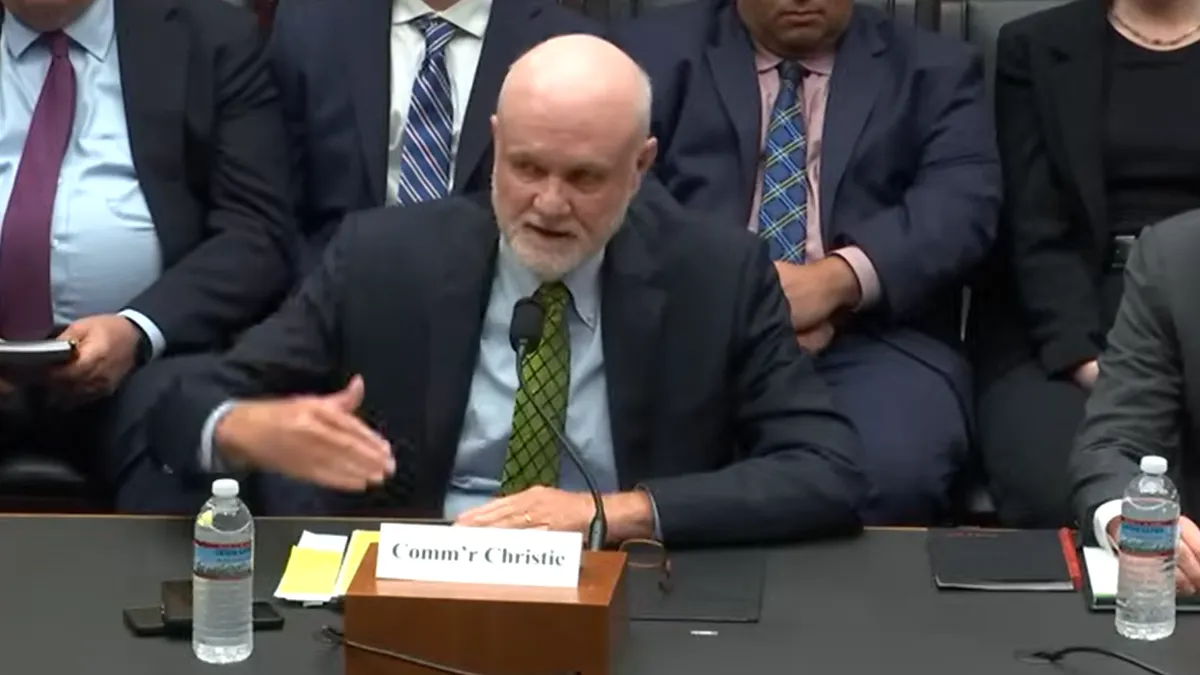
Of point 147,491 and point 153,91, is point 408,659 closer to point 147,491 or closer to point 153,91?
point 147,491

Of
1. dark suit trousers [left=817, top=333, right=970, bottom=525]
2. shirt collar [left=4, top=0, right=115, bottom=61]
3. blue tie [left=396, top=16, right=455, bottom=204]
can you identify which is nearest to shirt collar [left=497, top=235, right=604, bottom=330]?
dark suit trousers [left=817, top=333, right=970, bottom=525]

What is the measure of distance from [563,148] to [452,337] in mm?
293

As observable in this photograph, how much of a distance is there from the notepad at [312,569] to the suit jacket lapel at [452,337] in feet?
1.09

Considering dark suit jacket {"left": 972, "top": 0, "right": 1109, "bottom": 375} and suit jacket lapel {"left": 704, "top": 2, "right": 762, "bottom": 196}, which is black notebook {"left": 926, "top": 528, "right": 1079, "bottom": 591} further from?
suit jacket lapel {"left": 704, "top": 2, "right": 762, "bottom": 196}

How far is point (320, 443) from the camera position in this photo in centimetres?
236

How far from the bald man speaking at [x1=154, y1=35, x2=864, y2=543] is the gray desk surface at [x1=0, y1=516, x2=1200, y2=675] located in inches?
8.7

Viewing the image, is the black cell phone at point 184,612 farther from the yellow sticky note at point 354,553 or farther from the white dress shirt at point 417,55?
the white dress shirt at point 417,55

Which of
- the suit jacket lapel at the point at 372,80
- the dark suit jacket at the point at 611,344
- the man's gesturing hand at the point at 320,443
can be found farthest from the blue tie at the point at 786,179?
the man's gesturing hand at the point at 320,443

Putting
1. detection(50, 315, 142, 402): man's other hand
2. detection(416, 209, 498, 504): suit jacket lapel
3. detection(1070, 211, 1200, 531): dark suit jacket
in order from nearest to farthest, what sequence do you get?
detection(1070, 211, 1200, 531): dark suit jacket, detection(416, 209, 498, 504): suit jacket lapel, detection(50, 315, 142, 402): man's other hand

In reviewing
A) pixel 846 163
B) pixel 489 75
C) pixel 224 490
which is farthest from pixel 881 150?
pixel 224 490

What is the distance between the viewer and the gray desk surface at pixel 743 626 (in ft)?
6.73

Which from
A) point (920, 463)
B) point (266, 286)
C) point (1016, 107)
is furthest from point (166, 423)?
point (1016, 107)

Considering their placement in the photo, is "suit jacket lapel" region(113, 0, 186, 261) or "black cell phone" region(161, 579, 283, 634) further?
"suit jacket lapel" region(113, 0, 186, 261)

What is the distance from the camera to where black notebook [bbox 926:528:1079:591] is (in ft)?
7.48
